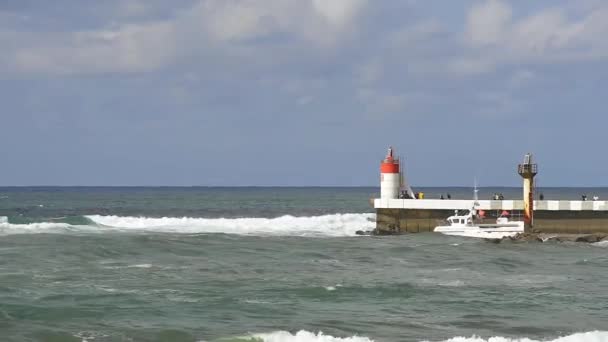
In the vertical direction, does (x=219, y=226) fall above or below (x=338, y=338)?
above

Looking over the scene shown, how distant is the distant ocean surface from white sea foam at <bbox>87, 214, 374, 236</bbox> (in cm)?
1025

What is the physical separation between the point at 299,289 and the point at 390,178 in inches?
935

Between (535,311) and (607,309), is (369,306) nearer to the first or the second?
(535,311)

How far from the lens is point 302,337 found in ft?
68.3

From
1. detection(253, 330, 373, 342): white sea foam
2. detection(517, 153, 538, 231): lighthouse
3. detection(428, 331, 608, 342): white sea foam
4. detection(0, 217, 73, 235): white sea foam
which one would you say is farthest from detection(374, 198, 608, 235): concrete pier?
detection(253, 330, 373, 342): white sea foam

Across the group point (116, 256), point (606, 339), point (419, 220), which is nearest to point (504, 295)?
point (606, 339)

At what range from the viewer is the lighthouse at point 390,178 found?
51375 millimetres

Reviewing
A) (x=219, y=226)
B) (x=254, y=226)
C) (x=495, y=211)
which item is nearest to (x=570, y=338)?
(x=495, y=211)

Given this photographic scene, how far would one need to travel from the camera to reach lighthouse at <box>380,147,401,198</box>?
169 ft

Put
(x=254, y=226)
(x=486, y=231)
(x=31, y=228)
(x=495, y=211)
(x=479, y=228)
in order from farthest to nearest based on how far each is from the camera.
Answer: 1. (x=254, y=226)
2. (x=31, y=228)
3. (x=495, y=211)
4. (x=479, y=228)
5. (x=486, y=231)

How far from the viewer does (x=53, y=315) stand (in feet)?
77.0

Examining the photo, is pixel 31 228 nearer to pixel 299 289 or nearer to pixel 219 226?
pixel 219 226

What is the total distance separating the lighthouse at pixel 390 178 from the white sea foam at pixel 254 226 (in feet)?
19.2

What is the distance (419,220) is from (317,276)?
1916cm
